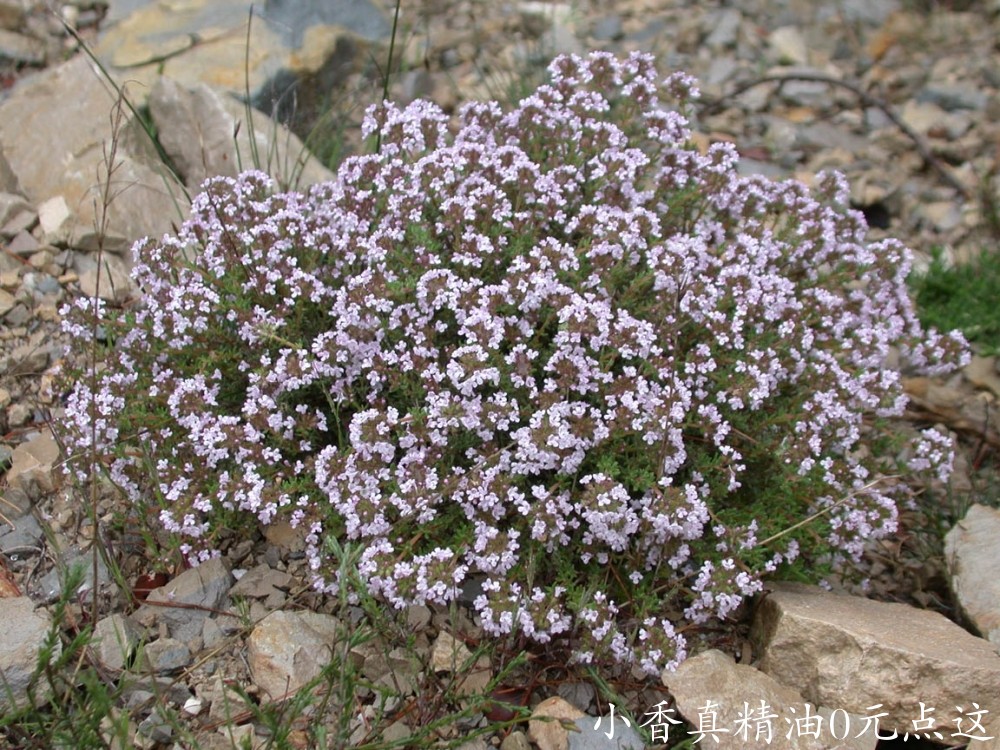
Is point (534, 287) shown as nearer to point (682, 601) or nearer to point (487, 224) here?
point (487, 224)

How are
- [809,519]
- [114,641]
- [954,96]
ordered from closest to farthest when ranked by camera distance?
[114,641] < [809,519] < [954,96]

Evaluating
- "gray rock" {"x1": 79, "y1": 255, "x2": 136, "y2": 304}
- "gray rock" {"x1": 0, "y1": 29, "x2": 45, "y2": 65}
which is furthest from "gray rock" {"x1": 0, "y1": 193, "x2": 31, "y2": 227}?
"gray rock" {"x1": 0, "y1": 29, "x2": 45, "y2": 65}

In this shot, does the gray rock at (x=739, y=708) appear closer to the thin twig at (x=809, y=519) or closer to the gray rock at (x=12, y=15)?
the thin twig at (x=809, y=519)

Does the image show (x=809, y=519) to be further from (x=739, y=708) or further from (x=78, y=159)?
(x=78, y=159)

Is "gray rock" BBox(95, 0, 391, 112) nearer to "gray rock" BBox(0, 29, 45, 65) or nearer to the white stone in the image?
"gray rock" BBox(0, 29, 45, 65)

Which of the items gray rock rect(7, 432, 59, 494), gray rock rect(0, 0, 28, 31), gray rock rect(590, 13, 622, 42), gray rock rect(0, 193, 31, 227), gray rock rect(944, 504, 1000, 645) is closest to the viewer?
gray rock rect(944, 504, 1000, 645)

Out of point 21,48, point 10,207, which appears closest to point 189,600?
point 10,207

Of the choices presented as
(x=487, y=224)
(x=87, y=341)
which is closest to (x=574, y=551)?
(x=487, y=224)
